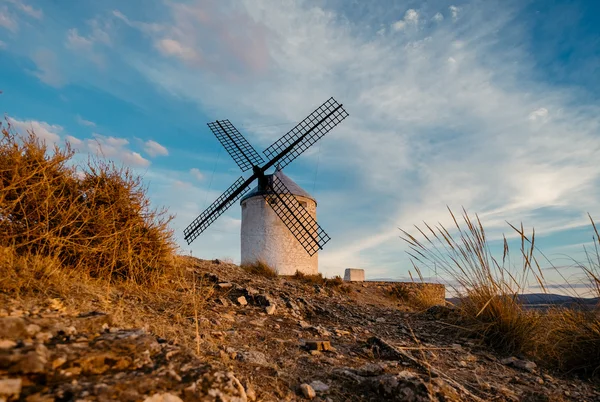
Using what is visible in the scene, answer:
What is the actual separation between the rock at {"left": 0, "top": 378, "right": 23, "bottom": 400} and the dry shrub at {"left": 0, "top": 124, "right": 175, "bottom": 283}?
384 centimetres

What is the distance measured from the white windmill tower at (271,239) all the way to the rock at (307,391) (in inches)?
534

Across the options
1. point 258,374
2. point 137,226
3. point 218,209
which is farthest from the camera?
Result: point 218,209

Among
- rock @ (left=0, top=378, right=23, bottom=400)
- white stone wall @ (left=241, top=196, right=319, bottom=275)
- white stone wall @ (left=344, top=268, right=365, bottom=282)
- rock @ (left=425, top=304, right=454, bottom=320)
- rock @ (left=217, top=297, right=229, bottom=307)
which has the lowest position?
rock @ (left=0, top=378, right=23, bottom=400)

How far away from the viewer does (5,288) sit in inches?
149

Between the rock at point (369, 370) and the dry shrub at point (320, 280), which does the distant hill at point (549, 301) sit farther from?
the dry shrub at point (320, 280)

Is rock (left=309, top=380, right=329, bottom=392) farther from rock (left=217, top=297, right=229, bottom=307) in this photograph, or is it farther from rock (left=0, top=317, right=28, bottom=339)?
rock (left=217, top=297, right=229, bottom=307)

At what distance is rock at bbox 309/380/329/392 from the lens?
117 inches

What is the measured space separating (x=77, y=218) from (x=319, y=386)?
485 cm

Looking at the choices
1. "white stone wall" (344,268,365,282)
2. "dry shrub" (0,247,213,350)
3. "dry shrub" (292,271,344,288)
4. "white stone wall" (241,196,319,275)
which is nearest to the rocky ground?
"dry shrub" (0,247,213,350)

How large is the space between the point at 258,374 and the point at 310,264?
14.3 meters

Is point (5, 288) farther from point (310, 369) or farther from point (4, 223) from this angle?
point (310, 369)

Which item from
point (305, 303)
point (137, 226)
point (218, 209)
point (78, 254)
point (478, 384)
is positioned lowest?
point (478, 384)

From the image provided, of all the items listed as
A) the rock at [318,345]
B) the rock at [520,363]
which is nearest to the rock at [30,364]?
the rock at [318,345]

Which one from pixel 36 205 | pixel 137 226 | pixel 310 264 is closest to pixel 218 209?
pixel 310 264
